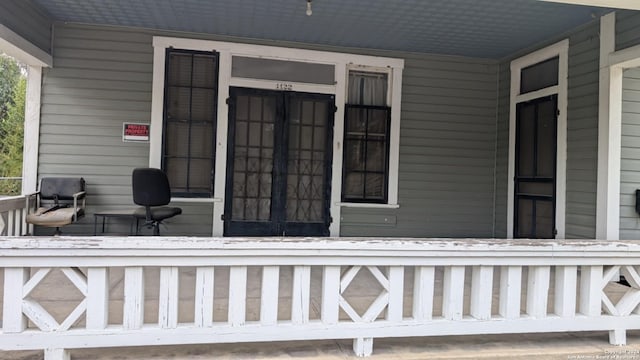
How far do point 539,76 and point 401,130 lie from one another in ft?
5.17

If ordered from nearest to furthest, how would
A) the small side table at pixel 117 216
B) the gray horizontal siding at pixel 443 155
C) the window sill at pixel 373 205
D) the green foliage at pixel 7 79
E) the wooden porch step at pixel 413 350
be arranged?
the wooden porch step at pixel 413 350
the small side table at pixel 117 216
the window sill at pixel 373 205
the gray horizontal siding at pixel 443 155
the green foliage at pixel 7 79

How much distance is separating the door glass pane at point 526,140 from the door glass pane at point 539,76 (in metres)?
0.22

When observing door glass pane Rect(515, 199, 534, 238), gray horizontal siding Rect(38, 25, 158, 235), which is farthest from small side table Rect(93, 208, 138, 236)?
door glass pane Rect(515, 199, 534, 238)

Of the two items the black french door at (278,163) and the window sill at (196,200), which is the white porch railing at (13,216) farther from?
the black french door at (278,163)

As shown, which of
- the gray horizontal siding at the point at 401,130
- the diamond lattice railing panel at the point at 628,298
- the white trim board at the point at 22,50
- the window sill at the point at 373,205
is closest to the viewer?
the diamond lattice railing panel at the point at 628,298

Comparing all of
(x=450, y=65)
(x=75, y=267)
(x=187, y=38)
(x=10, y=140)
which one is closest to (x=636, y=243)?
(x=75, y=267)

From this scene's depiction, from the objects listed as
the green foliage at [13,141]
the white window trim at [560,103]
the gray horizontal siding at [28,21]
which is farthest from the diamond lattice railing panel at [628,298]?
the green foliage at [13,141]

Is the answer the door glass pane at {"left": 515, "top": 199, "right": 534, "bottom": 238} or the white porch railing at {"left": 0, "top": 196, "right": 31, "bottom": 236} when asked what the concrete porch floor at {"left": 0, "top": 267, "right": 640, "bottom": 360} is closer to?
the white porch railing at {"left": 0, "top": 196, "right": 31, "bottom": 236}

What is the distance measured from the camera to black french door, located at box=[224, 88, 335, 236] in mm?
4938

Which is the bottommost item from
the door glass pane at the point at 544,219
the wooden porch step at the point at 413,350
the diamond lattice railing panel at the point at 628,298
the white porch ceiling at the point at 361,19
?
the wooden porch step at the point at 413,350

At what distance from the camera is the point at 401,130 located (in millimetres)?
5273

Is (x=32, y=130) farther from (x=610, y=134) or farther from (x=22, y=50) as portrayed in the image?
(x=610, y=134)

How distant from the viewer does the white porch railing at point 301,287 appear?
5.94ft

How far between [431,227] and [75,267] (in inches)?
169
